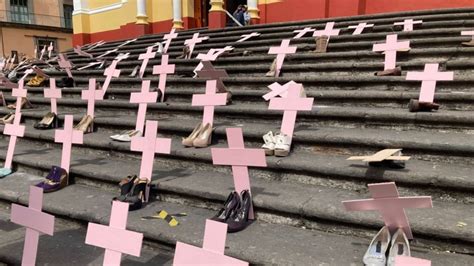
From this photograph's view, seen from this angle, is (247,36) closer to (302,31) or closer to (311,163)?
(302,31)

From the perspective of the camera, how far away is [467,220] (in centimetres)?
206

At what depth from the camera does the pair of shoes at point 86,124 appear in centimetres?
439

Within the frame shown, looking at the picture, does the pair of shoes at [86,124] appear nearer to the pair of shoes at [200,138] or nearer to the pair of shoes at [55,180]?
the pair of shoes at [55,180]

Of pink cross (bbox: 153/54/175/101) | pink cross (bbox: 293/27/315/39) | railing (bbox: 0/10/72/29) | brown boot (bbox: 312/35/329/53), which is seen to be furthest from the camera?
railing (bbox: 0/10/72/29)

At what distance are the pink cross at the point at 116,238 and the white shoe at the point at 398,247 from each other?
3.94 ft

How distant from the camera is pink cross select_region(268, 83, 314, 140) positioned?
10.4 feet

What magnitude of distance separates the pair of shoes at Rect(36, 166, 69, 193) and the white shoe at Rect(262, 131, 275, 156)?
1.75 m

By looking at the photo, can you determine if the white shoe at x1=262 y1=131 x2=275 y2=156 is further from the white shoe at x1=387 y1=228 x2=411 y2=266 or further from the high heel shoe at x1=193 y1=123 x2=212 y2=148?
the white shoe at x1=387 y1=228 x2=411 y2=266

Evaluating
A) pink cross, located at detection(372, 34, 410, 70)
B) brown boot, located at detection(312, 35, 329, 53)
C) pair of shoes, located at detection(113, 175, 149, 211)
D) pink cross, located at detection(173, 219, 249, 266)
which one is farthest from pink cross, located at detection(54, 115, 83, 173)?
brown boot, located at detection(312, 35, 329, 53)

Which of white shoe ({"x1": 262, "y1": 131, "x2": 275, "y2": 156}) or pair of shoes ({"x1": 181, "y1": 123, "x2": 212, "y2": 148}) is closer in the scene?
white shoe ({"x1": 262, "y1": 131, "x2": 275, "y2": 156})

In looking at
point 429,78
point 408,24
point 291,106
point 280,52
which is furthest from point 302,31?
point 291,106

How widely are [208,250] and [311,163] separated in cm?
129

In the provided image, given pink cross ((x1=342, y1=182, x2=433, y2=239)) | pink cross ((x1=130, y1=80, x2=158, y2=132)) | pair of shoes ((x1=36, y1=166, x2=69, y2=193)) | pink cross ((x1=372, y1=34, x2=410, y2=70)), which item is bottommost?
pair of shoes ((x1=36, y1=166, x2=69, y2=193))

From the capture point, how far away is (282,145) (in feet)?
9.93
